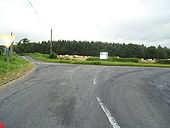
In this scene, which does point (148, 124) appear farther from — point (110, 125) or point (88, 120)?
point (88, 120)

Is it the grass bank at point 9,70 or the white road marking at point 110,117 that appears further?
the grass bank at point 9,70

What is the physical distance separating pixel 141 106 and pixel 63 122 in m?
2.90

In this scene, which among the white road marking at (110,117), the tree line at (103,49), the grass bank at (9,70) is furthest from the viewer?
the tree line at (103,49)

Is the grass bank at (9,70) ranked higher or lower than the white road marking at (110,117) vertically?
higher

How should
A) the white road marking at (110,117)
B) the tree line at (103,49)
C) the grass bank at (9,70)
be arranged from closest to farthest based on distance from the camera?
the white road marking at (110,117) < the grass bank at (9,70) < the tree line at (103,49)

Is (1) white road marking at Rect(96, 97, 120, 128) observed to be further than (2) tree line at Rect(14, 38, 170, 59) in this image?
No

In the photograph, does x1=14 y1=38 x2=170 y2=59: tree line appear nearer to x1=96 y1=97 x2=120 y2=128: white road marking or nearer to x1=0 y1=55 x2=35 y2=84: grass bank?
x1=0 y1=55 x2=35 y2=84: grass bank

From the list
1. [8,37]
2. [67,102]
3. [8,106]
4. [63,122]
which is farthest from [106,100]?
[8,37]

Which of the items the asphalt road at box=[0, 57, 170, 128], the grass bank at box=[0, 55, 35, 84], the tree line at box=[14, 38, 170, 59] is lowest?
the asphalt road at box=[0, 57, 170, 128]

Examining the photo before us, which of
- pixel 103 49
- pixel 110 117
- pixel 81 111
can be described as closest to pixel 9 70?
pixel 81 111

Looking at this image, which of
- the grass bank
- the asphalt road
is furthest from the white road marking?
the grass bank

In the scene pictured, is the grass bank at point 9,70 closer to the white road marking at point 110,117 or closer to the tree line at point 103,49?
the white road marking at point 110,117

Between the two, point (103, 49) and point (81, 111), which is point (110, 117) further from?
point (103, 49)

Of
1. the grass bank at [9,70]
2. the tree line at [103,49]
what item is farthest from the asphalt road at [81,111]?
the tree line at [103,49]
